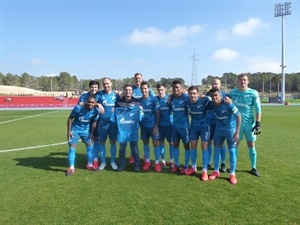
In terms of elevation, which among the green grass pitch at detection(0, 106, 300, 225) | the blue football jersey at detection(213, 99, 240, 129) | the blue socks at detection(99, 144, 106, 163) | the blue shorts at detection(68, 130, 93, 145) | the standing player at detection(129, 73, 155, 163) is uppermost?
the standing player at detection(129, 73, 155, 163)

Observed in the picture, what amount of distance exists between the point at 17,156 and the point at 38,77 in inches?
5183

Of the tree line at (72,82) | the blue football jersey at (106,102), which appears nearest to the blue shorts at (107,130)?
the blue football jersey at (106,102)

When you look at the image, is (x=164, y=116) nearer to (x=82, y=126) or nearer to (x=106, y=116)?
(x=106, y=116)

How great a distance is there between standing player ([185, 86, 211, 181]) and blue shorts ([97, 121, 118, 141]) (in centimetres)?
183

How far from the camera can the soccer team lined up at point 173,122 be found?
5473 millimetres

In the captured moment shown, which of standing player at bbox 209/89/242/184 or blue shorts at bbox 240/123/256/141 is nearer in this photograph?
standing player at bbox 209/89/242/184

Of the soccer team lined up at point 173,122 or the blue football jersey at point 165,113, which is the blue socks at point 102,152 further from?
the blue football jersey at point 165,113

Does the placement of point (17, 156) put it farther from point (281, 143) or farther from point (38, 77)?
point (38, 77)

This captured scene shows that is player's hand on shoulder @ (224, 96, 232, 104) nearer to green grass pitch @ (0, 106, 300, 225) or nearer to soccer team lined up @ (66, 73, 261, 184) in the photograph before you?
soccer team lined up @ (66, 73, 261, 184)

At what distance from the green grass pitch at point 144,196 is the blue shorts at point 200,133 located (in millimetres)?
831

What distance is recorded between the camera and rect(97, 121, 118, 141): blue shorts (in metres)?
6.32

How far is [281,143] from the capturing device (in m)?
9.16

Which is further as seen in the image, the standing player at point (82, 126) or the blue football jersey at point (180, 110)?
the standing player at point (82, 126)

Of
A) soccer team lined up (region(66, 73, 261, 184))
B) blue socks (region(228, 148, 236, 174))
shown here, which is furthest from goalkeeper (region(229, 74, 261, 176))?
blue socks (region(228, 148, 236, 174))
